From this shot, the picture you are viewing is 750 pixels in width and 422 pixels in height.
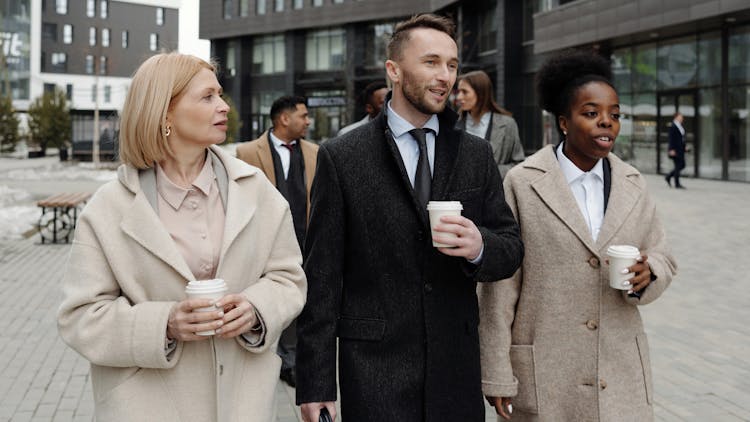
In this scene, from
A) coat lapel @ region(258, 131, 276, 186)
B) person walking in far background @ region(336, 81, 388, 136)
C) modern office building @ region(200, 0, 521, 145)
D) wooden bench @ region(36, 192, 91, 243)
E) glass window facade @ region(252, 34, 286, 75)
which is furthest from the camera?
glass window facade @ region(252, 34, 286, 75)

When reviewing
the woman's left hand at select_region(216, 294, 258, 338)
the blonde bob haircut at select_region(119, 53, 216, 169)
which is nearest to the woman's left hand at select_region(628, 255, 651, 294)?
the woman's left hand at select_region(216, 294, 258, 338)

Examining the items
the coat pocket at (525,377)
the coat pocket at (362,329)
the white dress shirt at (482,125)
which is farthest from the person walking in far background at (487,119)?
the coat pocket at (362,329)

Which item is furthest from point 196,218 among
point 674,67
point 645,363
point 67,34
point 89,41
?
point 89,41

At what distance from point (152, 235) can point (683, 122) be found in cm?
2664

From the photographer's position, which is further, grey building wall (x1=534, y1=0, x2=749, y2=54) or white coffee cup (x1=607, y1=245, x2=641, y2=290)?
grey building wall (x1=534, y1=0, x2=749, y2=54)

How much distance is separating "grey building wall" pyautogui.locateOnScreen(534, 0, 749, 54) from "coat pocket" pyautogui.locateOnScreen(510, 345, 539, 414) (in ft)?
69.3

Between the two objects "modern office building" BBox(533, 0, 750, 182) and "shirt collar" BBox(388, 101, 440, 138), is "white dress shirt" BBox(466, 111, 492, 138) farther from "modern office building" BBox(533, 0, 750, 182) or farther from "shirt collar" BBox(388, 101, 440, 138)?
"modern office building" BBox(533, 0, 750, 182)

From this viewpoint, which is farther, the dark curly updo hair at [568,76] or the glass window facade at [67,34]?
the glass window facade at [67,34]

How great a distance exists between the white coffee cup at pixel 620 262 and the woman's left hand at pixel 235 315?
1.22m

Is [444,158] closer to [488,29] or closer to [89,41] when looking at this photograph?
[488,29]

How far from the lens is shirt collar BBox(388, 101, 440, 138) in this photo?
2805 mm

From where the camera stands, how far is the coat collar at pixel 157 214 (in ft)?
7.84

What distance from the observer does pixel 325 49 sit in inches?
2280

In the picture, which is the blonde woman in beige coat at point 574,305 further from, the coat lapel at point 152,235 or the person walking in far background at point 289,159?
the person walking in far background at point 289,159
